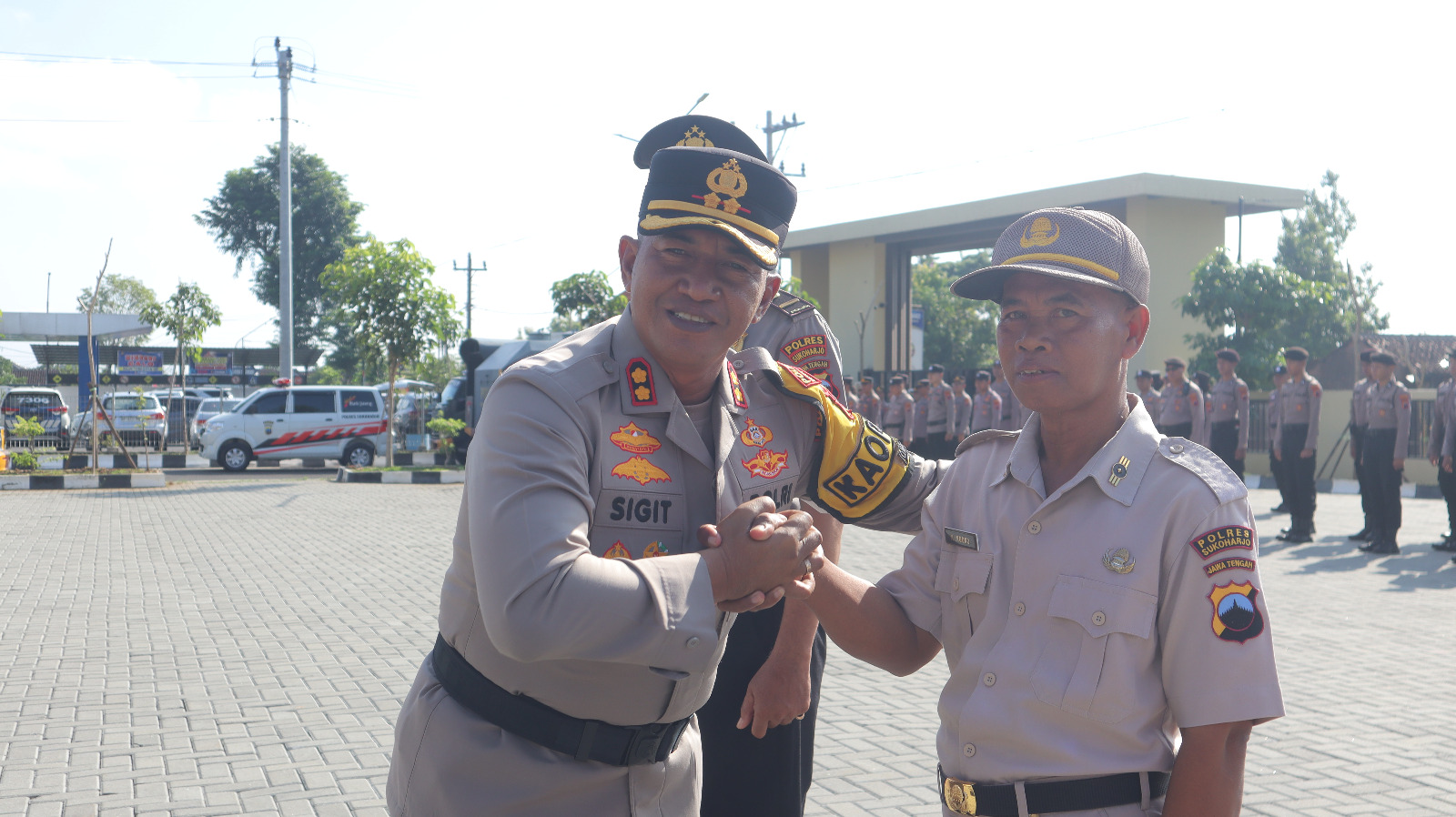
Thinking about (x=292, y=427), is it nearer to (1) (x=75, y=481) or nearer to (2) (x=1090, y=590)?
(1) (x=75, y=481)

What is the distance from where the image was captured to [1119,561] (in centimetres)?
174

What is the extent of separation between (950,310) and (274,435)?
1583 inches

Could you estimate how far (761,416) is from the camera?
221 cm

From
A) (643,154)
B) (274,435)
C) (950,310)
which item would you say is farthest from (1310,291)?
(950,310)

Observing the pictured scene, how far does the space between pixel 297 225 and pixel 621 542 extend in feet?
168

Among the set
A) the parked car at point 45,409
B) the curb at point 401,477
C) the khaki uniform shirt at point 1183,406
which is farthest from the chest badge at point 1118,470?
the parked car at point 45,409

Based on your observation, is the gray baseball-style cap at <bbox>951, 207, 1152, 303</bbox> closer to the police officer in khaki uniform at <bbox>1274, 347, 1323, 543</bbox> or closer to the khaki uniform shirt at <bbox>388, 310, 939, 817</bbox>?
the khaki uniform shirt at <bbox>388, 310, 939, 817</bbox>

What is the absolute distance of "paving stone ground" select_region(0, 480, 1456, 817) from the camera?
13.7 ft

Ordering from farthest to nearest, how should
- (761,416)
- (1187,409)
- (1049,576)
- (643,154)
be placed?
(1187,409) → (643,154) → (761,416) → (1049,576)

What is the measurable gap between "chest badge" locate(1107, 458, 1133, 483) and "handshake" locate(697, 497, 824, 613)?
21.2 inches

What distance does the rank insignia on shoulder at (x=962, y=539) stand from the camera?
1.95 meters

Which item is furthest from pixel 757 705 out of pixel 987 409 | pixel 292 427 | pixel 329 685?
pixel 292 427

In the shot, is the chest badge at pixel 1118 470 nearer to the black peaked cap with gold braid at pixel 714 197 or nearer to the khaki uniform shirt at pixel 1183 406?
the black peaked cap with gold braid at pixel 714 197

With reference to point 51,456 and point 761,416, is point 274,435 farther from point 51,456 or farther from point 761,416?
point 761,416
